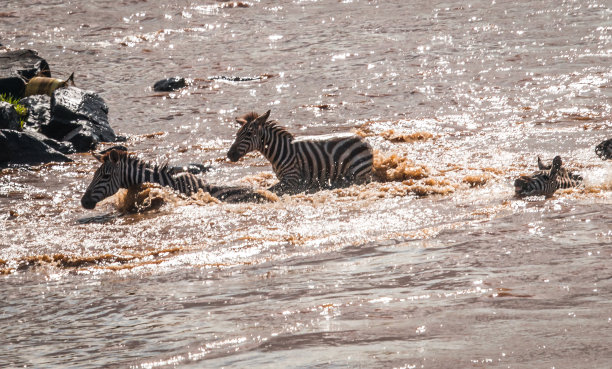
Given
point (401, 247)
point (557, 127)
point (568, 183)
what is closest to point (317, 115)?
point (557, 127)

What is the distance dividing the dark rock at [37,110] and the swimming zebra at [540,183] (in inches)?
364

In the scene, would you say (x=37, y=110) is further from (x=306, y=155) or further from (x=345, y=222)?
(x=345, y=222)

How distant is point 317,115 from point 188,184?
6292 mm

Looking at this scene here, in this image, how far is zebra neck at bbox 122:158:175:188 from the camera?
1143 centimetres

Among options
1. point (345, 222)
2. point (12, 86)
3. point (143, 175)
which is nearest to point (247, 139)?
point (143, 175)

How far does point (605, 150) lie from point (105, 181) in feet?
21.5

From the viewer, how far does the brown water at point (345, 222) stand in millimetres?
5328

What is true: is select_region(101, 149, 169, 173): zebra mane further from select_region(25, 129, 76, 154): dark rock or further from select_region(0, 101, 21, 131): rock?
select_region(0, 101, 21, 131): rock

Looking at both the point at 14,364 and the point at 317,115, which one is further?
the point at 317,115

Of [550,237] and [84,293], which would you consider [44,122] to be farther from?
[550,237]

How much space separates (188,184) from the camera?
11.4 m

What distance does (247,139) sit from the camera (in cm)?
1267

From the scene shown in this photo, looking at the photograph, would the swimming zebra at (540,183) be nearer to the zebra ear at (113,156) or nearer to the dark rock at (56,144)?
the zebra ear at (113,156)

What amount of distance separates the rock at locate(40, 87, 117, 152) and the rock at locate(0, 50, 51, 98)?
1.95m
